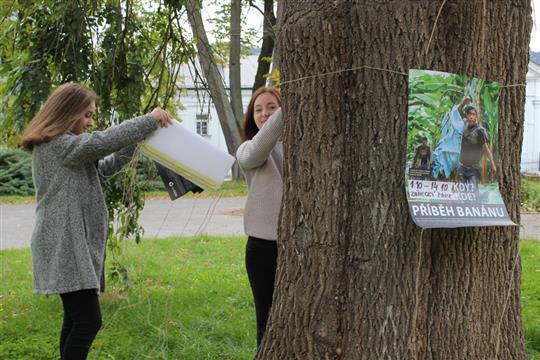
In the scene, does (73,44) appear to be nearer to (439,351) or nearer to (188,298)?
(188,298)

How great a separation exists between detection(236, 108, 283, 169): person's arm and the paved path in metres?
5.23

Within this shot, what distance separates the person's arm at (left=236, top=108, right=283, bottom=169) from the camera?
3004mm

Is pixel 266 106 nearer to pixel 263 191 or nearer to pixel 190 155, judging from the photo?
pixel 263 191

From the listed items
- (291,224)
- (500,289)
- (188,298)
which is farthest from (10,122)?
(500,289)

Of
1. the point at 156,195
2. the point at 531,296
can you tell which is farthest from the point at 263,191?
the point at 156,195

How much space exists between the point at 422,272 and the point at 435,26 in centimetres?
84

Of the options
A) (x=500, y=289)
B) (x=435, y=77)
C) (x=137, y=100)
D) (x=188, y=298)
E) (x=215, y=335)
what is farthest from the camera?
(x=188, y=298)

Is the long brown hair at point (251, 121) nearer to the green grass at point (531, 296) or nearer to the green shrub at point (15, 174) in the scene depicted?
the green grass at point (531, 296)

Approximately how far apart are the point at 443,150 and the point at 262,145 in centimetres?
99

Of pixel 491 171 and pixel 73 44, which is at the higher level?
pixel 73 44

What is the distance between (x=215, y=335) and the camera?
444cm

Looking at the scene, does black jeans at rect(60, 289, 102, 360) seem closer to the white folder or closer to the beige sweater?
the white folder

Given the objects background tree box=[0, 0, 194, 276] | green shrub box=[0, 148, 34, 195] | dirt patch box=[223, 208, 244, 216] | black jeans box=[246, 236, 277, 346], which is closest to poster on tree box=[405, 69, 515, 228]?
black jeans box=[246, 236, 277, 346]

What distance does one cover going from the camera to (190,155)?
10.0 feet
